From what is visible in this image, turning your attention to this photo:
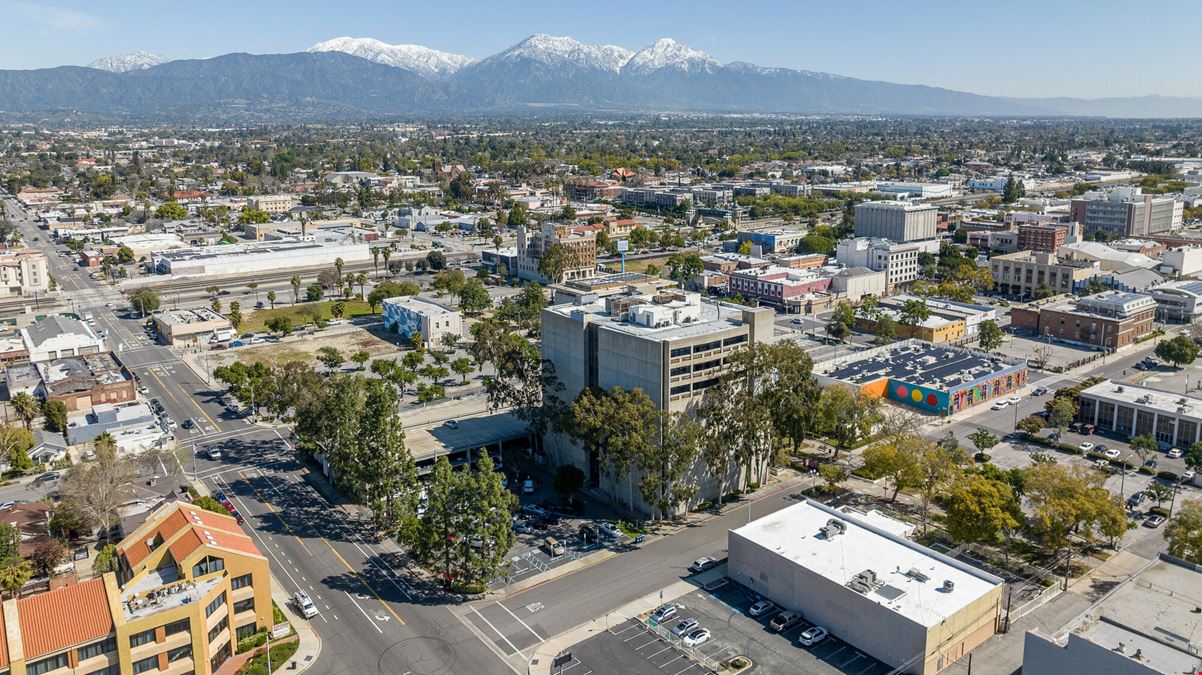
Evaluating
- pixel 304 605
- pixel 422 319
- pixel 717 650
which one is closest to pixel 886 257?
pixel 422 319

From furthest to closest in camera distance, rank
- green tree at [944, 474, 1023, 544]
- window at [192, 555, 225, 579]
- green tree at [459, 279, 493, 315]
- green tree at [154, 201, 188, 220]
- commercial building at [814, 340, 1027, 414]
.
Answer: green tree at [154, 201, 188, 220] < green tree at [459, 279, 493, 315] < commercial building at [814, 340, 1027, 414] < green tree at [944, 474, 1023, 544] < window at [192, 555, 225, 579]

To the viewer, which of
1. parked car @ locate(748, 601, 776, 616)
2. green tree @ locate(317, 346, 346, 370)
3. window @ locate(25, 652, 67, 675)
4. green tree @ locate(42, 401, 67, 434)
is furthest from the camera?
green tree @ locate(317, 346, 346, 370)

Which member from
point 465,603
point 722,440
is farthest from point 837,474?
point 465,603

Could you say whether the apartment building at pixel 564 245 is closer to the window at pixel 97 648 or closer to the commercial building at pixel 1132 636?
the window at pixel 97 648

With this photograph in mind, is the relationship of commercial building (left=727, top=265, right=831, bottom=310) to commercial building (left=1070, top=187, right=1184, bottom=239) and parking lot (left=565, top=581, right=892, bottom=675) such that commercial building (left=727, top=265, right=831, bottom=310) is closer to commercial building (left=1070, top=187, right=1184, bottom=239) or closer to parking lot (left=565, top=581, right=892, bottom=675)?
commercial building (left=1070, top=187, right=1184, bottom=239)

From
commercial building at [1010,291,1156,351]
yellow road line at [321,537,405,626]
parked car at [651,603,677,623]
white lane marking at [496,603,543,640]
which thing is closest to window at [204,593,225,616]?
yellow road line at [321,537,405,626]

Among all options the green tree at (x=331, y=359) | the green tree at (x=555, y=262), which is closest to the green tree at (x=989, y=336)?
the green tree at (x=555, y=262)

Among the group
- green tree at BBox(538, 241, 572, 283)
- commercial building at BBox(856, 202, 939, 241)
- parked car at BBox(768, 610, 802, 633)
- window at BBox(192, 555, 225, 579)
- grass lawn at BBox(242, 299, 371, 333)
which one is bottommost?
parked car at BBox(768, 610, 802, 633)

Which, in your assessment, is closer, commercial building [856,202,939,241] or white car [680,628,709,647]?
white car [680,628,709,647]
